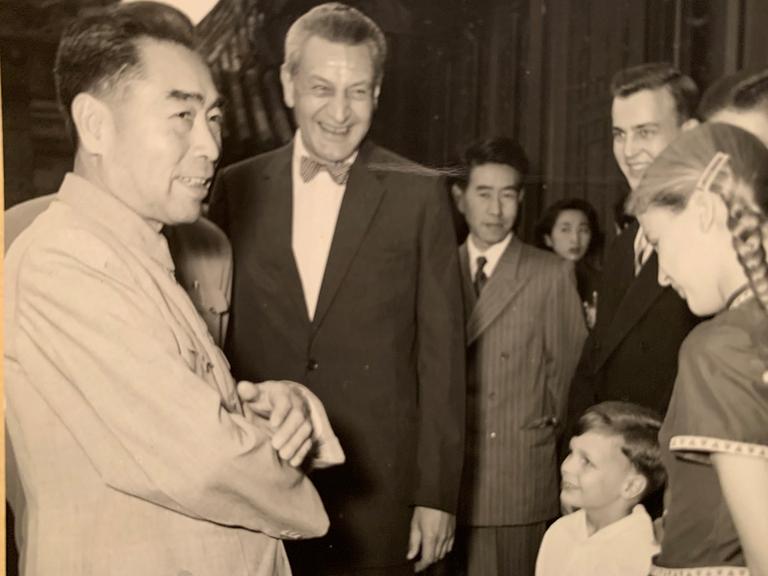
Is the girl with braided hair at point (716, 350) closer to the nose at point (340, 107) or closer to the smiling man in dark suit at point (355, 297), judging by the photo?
the smiling man in dark suit at point (355, 297)

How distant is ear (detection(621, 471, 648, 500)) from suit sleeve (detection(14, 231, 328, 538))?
62cm

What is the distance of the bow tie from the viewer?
165cm

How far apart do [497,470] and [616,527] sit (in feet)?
0.76

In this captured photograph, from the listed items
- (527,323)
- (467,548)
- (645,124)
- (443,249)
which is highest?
(645,124)

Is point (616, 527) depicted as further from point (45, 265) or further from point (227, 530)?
point (45, 265)

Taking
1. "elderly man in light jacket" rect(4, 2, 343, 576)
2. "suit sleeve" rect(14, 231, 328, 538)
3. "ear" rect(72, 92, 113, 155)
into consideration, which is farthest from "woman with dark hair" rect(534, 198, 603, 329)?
"ear" rect(72, 92, 113, 155)

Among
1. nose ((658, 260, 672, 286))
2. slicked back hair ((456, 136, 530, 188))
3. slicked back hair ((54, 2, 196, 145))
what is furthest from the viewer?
slicked back hair ((456, 136, 530, 188))

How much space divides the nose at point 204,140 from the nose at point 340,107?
23 centimetres

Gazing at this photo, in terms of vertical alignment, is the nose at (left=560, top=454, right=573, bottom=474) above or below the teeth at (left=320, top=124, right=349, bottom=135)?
below

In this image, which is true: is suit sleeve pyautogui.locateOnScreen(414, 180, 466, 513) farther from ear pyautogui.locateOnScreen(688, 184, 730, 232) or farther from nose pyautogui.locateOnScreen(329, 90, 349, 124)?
ear pyautogui.locateOnScreen(688, 184, 730, 232)

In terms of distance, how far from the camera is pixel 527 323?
1747 millimetres

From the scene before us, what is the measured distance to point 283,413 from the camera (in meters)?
1.41

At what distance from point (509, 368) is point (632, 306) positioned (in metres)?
0.25

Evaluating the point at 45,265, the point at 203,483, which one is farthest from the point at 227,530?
the point at 45,265
